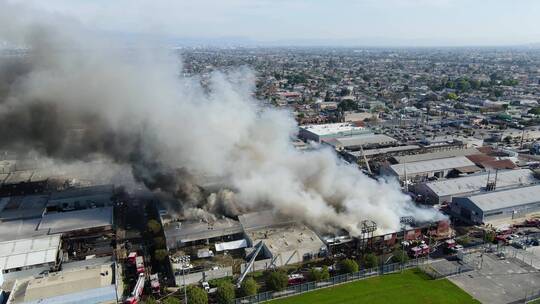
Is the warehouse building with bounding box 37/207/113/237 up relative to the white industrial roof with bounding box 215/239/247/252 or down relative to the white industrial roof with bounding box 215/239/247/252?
up

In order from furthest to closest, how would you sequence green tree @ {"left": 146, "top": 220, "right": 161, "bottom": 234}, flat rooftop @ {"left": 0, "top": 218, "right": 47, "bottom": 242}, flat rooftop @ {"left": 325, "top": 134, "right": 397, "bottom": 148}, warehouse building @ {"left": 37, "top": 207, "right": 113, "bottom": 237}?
flat rooftop @ {"left": 325, "top": 134, "right": 397, "bottom": 148}, green tree @ {"left": 146, "top": 220, "right": 161, "bottom": 234}, warehouse building @ {"left": 37, "top": 207, "right": 113, "bottom": 237}, flat rooftop @ {"left": 0, "top": 218, "right": 47, "bottom": 242}

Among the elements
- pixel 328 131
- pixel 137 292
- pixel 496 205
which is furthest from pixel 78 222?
pixel 328 131

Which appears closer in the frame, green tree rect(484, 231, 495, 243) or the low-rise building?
the low-rise building

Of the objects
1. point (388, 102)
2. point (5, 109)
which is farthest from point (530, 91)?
point (5, 109)

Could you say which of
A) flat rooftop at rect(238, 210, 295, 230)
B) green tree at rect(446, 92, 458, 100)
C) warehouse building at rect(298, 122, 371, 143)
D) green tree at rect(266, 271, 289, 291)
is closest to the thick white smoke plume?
flat rooftop at rect(238, 210, 295, 230)

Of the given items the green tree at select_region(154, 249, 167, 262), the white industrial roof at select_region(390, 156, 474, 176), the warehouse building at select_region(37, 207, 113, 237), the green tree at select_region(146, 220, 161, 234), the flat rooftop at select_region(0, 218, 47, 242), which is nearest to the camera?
the green tree at select_region(154, 249, 167, 262)

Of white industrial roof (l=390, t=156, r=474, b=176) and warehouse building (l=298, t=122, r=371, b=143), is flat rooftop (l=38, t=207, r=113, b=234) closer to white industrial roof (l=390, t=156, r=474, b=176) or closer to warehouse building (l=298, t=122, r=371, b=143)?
white industrial roof (l=390, t=156, r=474, b=176)

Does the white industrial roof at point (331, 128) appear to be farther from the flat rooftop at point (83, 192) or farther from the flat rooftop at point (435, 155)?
the flat rooftop at point (83, 192)
